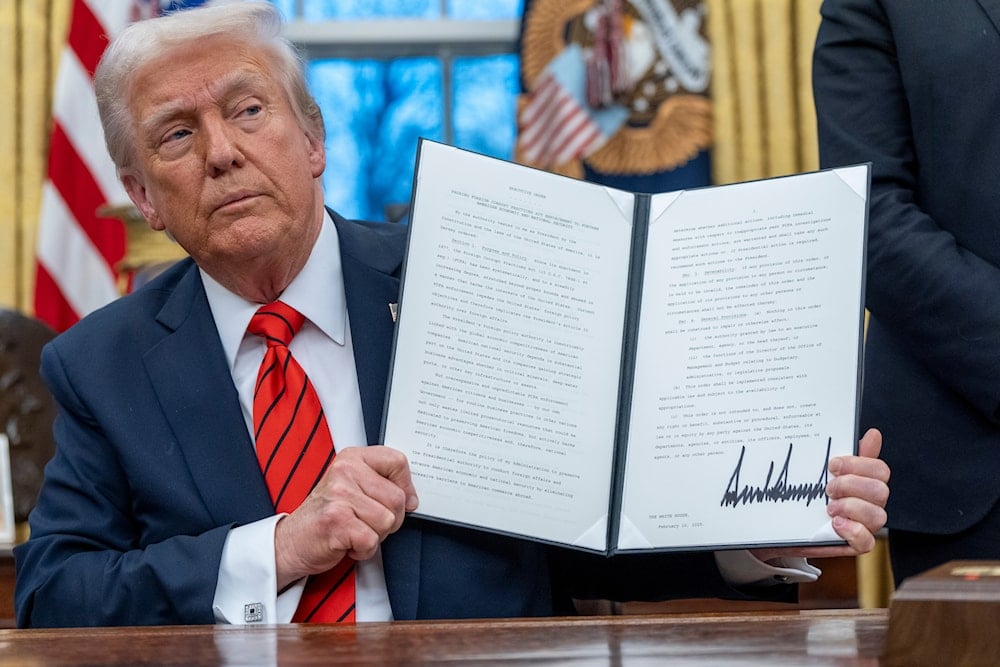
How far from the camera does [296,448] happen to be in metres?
1.64

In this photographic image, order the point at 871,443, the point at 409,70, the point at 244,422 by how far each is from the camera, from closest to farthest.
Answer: the point at 871,443 → the point at 244,422 → the point at 409,70

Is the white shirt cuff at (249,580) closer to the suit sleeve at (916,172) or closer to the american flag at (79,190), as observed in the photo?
the suit sleeve at (916,172)

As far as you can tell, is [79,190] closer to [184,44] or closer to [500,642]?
[184,44]

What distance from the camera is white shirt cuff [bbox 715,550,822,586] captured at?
1643 mm

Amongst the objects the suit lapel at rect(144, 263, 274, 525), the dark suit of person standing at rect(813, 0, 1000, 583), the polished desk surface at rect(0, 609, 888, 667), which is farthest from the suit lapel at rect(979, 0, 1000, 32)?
the suit lapel at rect(144, 263, 274, 525)

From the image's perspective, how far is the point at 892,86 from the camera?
1.90 metres

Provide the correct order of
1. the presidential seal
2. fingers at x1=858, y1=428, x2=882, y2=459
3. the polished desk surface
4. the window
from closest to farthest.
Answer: the polished desk surface, fingers at x1=858, y1=428, x2=882, y2=459, the presidential seal, the window

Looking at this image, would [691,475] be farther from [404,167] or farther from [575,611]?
[404,167]

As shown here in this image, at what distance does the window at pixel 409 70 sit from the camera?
15.0ft

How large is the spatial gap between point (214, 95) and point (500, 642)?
2.82 ft

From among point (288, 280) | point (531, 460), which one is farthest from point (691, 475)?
point (288, 280)

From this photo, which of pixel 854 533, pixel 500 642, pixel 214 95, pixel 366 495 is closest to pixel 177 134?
pixel 214 95

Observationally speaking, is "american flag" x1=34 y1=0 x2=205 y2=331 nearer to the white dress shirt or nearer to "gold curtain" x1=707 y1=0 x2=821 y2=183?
"gold curtain" x1=707 y1=0 x2=821 y2=183

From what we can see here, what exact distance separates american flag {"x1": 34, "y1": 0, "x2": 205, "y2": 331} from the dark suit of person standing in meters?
2.83
